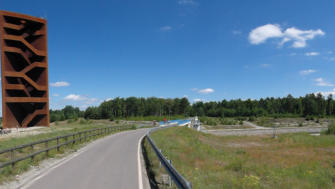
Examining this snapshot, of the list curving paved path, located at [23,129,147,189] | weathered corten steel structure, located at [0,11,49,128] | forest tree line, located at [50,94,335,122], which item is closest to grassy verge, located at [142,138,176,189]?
curving paved path, located at [23,129,147,189]

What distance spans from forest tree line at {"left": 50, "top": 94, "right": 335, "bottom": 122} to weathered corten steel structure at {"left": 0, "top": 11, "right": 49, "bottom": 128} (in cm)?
9542

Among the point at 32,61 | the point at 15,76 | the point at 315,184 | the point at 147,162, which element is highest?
the point at 32,61

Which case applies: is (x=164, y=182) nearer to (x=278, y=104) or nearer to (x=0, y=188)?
(x=0, y=188)

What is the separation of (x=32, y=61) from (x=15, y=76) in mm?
5233

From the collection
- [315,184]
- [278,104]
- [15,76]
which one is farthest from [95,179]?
[278,104]

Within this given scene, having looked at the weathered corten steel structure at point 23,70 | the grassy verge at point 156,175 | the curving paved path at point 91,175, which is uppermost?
the weathered corten steel structure at point 23,70

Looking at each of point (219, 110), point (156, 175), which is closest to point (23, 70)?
point (156, 175)

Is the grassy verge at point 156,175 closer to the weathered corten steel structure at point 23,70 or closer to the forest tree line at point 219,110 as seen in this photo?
the weathered corten steel structure at point 23,70

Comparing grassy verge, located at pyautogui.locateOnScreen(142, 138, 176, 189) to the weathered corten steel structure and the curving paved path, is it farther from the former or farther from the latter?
the weathered corten steel structure

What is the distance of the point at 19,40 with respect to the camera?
1580 inches

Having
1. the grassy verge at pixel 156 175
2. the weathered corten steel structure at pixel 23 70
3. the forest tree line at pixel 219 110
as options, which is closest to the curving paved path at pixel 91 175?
the grassy verge at pixel 156 175

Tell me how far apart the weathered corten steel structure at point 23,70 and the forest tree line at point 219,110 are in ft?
313

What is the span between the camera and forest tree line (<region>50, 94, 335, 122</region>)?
497 ft

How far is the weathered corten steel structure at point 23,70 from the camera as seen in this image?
38812 millimetres
